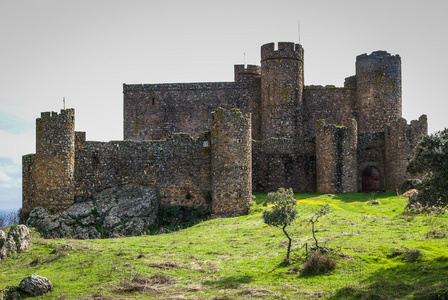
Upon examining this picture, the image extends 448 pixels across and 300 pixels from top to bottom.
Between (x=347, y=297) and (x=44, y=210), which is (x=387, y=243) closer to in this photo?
(x=347, y=297)

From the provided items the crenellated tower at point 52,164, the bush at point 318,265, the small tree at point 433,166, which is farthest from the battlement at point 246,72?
the bush at point 318,265

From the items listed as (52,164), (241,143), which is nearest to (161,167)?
(241,143)

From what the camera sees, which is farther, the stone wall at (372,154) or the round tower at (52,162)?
the stone wall at (372,154)

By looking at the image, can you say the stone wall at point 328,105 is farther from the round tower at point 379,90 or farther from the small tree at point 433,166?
the small tree at point 433,166

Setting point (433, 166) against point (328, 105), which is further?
point (328, 105)

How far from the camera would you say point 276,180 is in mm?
42469

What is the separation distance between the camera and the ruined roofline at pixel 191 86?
175 feet

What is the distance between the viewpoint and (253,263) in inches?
953

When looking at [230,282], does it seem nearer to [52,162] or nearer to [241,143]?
[241,143]

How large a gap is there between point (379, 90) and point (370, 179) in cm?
975

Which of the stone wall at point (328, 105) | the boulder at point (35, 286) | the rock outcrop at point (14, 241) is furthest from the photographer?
the stone wall at point (328, 105)

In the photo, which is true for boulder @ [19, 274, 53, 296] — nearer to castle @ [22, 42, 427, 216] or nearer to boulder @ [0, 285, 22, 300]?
boulder @ [0, 285, 22, 300]

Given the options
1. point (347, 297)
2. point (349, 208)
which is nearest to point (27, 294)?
point (347, 297)

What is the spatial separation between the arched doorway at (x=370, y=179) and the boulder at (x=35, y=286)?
2825 cm
